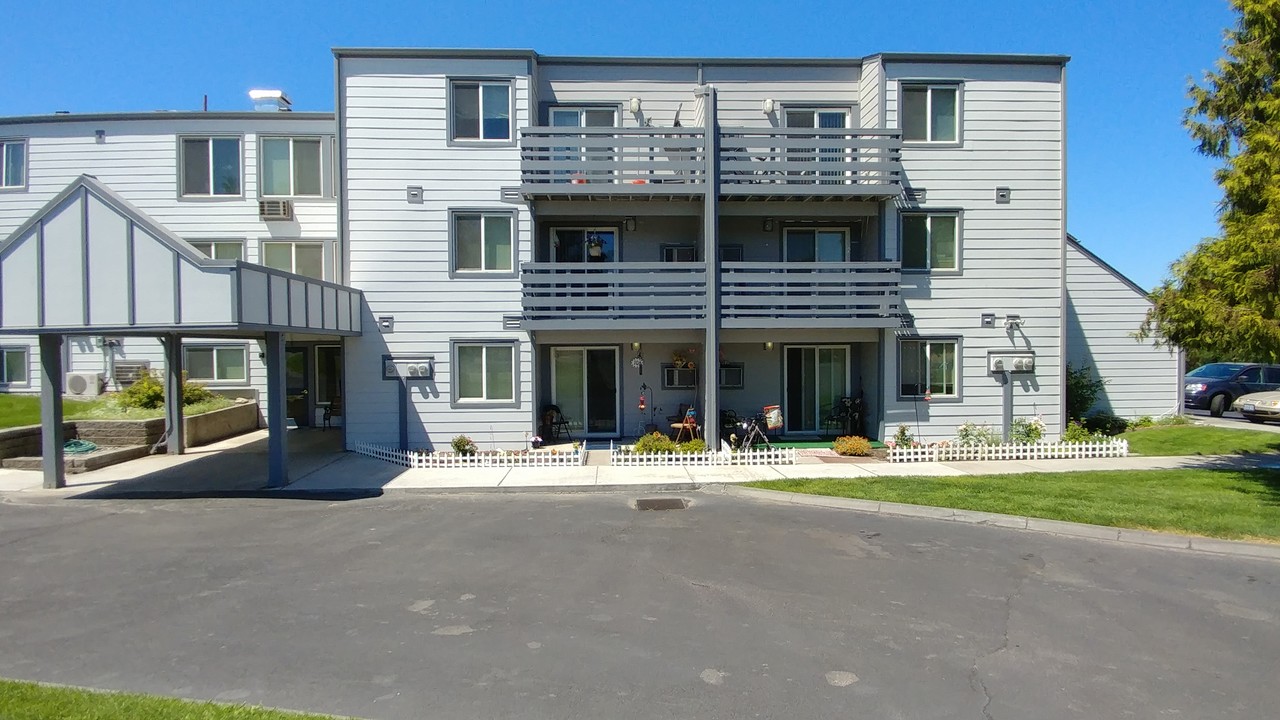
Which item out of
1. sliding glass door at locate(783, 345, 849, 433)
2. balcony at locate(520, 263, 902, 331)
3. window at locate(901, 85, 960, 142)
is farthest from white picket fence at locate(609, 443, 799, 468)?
window at locate(901, 85, 960, 142)

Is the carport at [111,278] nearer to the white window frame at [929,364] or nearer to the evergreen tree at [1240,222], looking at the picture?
the white window frame at [929,364]

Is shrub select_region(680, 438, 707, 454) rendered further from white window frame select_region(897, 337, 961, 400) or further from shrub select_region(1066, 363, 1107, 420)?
shrub select_region(1066, 363, 1107, 420)

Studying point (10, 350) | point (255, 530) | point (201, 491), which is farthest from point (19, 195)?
point (255, 530)

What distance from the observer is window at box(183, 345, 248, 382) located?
19562mm

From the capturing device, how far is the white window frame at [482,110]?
52.2 feet

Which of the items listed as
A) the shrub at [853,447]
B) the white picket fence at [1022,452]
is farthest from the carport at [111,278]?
the white picket fence at [1022,452]

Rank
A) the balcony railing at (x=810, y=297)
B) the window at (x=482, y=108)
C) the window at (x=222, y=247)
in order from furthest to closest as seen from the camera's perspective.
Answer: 1. the window at (x=222, y=247)
2. the window at (x=482, y=108)
3. the balcony railing at (x=810, y=297)

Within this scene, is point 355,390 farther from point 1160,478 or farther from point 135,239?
point 1160,478

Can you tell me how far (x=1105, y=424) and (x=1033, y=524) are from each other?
10.1 meters

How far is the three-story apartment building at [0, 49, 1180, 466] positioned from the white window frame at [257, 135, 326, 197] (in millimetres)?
653

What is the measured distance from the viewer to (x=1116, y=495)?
432 inches

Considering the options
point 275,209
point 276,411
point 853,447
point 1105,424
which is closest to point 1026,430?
point 1105,424

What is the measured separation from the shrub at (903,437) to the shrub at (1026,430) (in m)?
2.18

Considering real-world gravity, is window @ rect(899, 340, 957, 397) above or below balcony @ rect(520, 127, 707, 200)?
below
